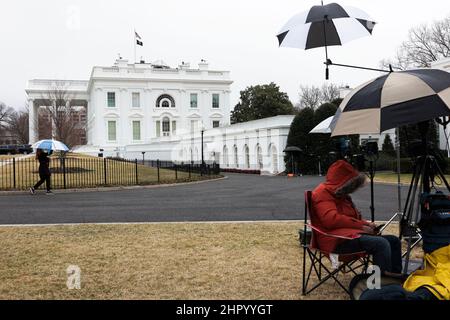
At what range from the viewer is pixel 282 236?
812cm

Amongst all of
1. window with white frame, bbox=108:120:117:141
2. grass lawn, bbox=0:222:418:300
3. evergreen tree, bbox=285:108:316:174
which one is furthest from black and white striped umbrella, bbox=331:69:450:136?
window with white frame, bbox=108:120:117:141

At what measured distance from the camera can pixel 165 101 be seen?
243 feet

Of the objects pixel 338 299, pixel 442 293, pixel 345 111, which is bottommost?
pixel 338 299

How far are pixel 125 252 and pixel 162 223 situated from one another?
2.63 meters

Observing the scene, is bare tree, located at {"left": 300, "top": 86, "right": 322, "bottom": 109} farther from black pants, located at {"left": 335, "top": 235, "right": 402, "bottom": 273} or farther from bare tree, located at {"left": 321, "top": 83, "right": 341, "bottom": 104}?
black pants, located at {"left": 335, "top": 235, "right": 402, "bottom": 273}

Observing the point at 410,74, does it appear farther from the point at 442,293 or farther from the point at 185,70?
the point at 185,70

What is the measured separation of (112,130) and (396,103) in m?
68.4

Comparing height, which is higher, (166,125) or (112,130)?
(166,125)

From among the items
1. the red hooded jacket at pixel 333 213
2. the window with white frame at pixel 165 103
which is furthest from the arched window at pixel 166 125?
the red hooded jacket at pixel 333 213

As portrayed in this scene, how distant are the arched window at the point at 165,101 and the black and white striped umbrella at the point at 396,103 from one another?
70.3m

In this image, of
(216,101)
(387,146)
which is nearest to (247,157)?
(387,146)

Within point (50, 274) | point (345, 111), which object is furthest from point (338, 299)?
point (50, 274)

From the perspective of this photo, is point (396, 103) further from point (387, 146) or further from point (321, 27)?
point (387, 146)
